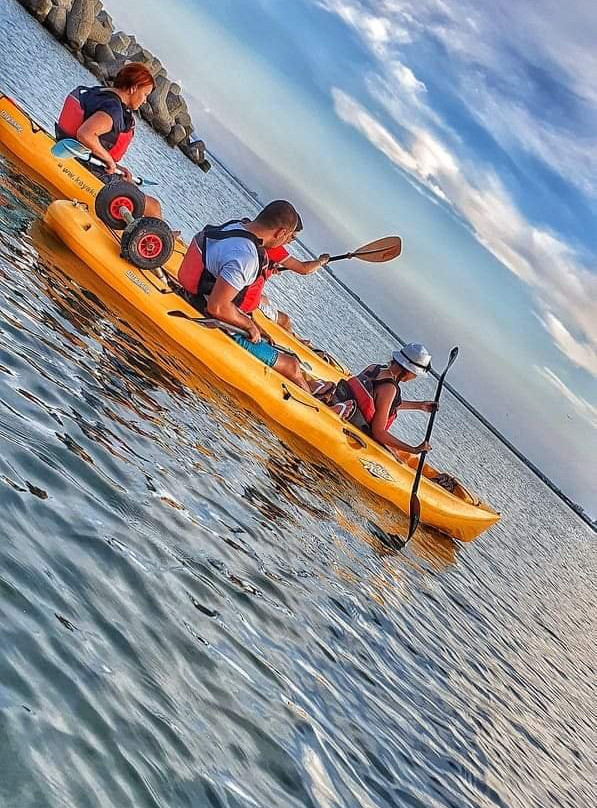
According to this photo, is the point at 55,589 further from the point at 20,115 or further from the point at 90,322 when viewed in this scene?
the point at 20,115

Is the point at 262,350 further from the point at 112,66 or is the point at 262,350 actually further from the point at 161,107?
the point at 161,107

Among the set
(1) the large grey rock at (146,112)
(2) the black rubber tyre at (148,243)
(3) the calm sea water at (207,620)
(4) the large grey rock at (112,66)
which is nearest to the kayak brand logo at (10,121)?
(3) the calm sea water at (207,620)

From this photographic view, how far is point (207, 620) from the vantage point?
15.3 feet

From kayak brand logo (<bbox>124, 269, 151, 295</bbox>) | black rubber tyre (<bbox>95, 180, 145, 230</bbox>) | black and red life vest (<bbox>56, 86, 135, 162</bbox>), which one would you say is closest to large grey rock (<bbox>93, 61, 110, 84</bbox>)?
black and red life vest (<bbox>56, 86, 135, 162</bbox>)

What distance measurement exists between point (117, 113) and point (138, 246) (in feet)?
9.48

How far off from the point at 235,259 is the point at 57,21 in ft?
155

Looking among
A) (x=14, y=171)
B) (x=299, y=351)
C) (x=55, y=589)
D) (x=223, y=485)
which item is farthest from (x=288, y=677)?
(x=14, y=171)

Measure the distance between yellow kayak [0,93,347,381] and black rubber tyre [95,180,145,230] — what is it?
1.61 meters

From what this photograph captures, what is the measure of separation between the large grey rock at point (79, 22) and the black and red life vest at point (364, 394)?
45.8 metres

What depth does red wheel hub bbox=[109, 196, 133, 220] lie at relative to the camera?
10.8 m

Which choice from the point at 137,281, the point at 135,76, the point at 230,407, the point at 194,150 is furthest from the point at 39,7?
the point at 230,407

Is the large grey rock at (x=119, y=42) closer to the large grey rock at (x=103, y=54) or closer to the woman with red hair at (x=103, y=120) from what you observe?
the large grey rock at (x=103, y=54)

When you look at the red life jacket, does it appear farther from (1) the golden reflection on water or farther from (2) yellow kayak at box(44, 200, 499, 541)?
(1) the golden reflection on water

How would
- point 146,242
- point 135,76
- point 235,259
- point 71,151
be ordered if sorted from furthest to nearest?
point 71,151, point 135,76, point 146,242, point 235,259
